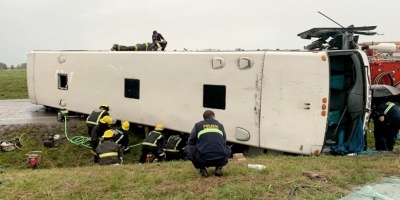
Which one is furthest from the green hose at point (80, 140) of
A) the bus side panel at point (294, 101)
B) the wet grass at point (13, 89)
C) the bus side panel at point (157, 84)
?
the wet grass at point (13, 89)

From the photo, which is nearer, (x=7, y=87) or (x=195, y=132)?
(x=195, y=132)

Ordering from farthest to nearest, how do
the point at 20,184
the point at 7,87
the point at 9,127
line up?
1. the point at 7,87
2. the point at 9,127
3. the point at 20,184

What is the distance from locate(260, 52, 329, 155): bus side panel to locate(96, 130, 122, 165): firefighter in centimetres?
298

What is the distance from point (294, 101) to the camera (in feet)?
25.1

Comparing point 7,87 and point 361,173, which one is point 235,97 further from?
point 7,87

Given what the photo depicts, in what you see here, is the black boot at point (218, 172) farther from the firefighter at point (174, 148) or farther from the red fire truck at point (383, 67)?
the red fire truck at point (383, 67)

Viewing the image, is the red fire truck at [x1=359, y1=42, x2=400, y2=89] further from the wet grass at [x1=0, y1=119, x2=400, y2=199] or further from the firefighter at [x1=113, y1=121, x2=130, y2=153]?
the firefighter at [x1=113, y1=121, x2=130, y2=153]

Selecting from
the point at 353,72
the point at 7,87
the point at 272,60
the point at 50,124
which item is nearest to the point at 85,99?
the point at 50,124

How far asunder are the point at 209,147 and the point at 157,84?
15.2 feet

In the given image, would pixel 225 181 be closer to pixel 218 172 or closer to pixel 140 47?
pixel 218 172

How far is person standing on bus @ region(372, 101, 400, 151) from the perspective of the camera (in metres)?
9.09

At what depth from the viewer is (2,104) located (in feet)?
55.3

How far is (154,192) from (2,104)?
45.8 feet

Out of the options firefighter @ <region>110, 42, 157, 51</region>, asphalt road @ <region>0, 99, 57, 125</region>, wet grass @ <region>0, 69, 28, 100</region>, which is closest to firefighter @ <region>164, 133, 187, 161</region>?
firefighter @ <region>110, 42, 157, 51</region>
